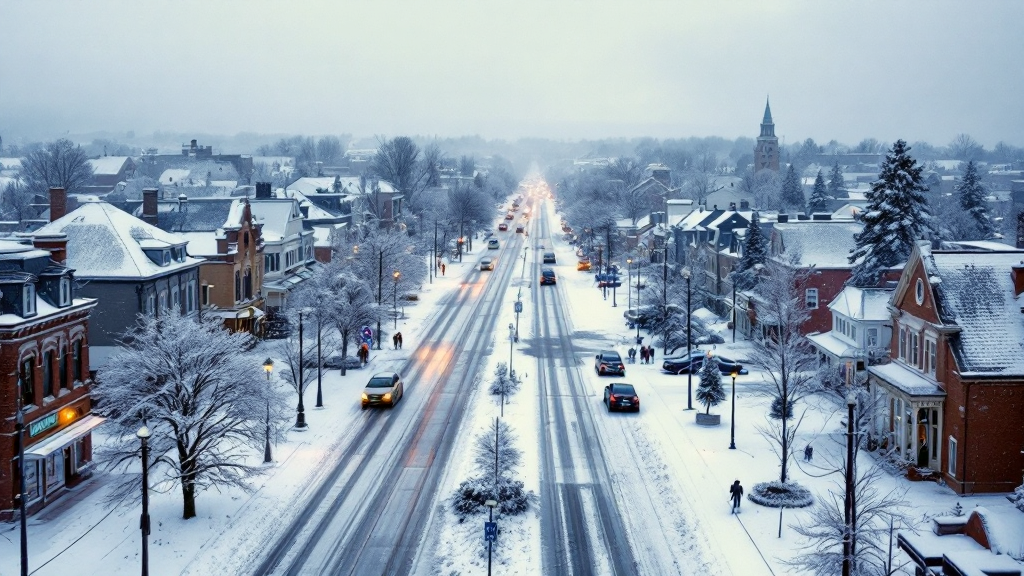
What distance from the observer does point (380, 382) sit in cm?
4456

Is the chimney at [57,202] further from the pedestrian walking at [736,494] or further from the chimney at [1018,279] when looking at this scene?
the chimney at [1018,279]

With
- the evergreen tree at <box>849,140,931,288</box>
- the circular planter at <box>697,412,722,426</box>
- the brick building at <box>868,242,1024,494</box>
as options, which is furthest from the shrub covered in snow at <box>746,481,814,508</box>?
the evergreen tree at <box>849,140,931,288</box>

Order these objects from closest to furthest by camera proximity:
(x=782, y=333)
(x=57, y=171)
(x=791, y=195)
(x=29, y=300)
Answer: (x=29, y=300) → (x=782, y=333) → (x=57, y=171) → (x=791, y=195)

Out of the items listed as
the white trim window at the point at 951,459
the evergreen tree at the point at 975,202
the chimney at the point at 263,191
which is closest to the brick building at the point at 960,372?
the white trim window at the point at 951,459

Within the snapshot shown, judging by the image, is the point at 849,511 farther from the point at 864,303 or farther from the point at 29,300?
the point at 864,303

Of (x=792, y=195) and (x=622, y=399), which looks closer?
(x=622, y=399)

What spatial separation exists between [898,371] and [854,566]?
14944 millimetres

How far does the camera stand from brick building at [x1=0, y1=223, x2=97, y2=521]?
28438 millimetres

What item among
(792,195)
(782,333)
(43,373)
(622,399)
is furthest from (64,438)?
(792,195)

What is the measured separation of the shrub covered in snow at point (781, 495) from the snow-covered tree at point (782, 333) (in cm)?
465

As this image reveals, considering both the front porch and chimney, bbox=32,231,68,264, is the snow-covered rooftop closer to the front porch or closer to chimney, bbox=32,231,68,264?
the front porch

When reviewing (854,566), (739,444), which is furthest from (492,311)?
(854,566)

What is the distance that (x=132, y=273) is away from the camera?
4469 cm

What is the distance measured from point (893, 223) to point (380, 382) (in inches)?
1216
